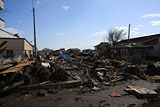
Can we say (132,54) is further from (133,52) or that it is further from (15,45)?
(15,45)

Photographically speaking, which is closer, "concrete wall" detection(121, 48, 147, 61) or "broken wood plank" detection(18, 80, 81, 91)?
"broken wood plank" detection(18, 80, 81, 91)

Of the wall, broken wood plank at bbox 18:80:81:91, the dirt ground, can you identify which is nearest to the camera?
the dirt ground

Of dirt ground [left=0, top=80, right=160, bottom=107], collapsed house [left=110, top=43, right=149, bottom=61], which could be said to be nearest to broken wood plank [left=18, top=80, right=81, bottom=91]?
dirt ground [left=0, top=80, right=160, bottom=107]

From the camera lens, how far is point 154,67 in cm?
1023

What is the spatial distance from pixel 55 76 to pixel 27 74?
1.79 metres

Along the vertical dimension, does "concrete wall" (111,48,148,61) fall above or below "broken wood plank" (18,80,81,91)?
above

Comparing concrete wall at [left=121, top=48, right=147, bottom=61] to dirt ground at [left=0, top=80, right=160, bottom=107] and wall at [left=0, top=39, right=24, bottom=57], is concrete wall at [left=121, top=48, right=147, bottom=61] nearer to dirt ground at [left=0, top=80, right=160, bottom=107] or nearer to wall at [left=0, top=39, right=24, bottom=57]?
dirt ground at [left=0, top=80, right=160, bottom=107]

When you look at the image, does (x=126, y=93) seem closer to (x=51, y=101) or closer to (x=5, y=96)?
(x=51, y=101)

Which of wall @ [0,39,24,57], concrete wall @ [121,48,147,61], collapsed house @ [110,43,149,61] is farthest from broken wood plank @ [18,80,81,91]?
concrete wall @ [121,48,147,61]

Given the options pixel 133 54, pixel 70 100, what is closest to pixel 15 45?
pixel 70 100

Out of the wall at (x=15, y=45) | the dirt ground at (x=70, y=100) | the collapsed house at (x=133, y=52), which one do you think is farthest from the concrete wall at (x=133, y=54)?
the wall at (x=15, y=45)

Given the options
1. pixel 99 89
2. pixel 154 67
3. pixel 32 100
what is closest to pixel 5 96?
pixel 32 100

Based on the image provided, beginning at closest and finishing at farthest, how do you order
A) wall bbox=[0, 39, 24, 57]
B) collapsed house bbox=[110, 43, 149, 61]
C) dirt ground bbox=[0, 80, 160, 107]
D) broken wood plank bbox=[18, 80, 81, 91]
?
1. dirt ground bbox=[0, 80, 160, 107]
2. broken wood plank bbox=[18, 80, 81, 91]
3. wall bbox=[0, 39, 24, 57]
4. collapsed house bbox=[110, 43, 149, 61]

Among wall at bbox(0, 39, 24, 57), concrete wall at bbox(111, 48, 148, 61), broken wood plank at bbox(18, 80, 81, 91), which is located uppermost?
wall at bbox(0, 39, 24, 57)
